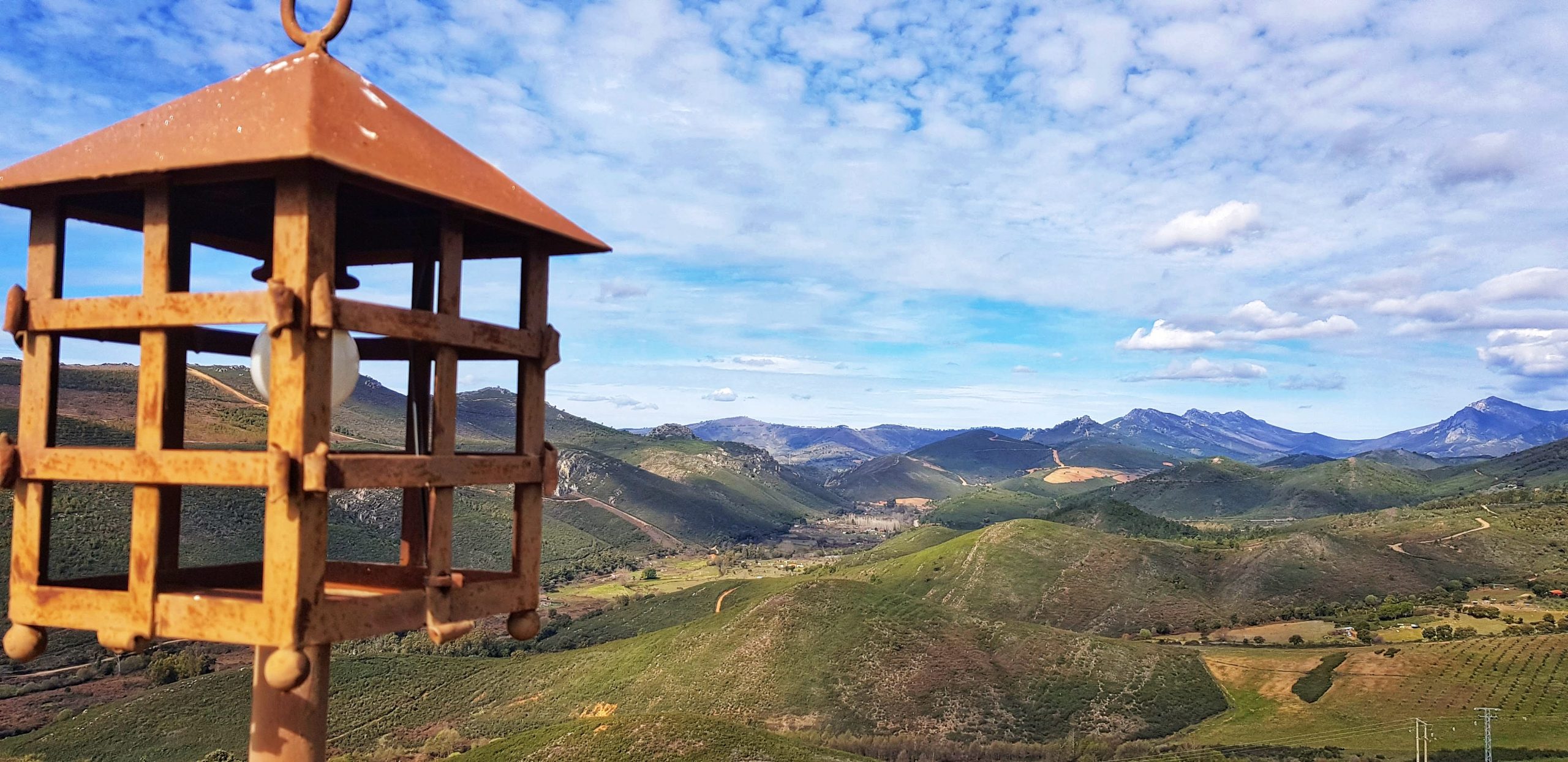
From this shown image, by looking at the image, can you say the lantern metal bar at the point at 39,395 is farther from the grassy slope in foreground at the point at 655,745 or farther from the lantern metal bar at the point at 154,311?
the grassy slope in foreground at the point at 655,745

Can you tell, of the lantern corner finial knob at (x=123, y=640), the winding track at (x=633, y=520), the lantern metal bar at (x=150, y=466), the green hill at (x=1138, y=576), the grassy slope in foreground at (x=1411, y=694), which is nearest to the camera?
the lantern metal bar at (x=150, y=466)

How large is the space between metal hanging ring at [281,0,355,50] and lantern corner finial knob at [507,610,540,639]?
521 centimetres

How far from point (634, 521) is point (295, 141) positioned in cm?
19325

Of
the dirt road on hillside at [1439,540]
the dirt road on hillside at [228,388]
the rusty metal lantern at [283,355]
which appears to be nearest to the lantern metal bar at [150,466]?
the rusty metal lantern at [283,355]

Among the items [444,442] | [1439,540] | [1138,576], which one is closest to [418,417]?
[444,442]

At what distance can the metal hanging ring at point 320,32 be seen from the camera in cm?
799

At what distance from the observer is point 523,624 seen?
28.5ft

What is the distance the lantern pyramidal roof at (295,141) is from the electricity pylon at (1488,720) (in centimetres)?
6081

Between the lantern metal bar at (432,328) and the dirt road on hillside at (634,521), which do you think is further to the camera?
the dirt road on hillside at (634,521)

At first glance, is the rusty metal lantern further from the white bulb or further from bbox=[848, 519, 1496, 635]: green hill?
bbox=[848, 519, 1496, 635]: green hill

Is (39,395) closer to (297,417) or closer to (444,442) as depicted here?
(297,417)

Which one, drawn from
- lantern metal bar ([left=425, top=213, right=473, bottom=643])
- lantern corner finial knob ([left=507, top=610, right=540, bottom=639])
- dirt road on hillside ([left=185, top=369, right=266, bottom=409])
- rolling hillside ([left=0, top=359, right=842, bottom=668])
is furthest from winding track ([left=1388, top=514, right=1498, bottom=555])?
dirt road on hillside ([left=185, top=369, right=266, bottom=409])

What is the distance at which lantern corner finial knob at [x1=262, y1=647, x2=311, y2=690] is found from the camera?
20.7ft

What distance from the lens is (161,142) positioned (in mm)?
7195
